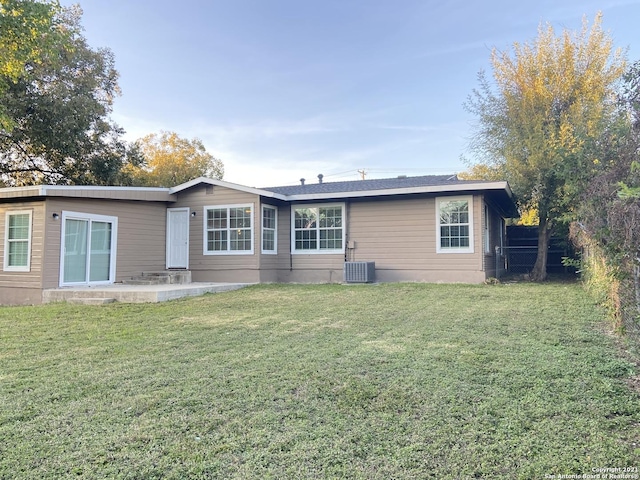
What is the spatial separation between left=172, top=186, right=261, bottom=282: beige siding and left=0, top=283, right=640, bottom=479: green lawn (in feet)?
19.1

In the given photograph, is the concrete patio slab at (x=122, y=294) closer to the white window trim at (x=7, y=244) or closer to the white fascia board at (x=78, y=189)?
the white window trim at (x=7, y=244)

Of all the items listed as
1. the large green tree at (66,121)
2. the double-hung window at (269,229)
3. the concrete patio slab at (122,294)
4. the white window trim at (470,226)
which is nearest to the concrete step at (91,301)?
the concrete patio slab at (122,294)

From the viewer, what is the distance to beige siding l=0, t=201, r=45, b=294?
9180 millimetres

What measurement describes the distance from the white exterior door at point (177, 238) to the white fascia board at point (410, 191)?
3.14m

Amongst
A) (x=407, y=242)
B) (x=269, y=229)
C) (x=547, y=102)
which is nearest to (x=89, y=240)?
(x=269, y=229)

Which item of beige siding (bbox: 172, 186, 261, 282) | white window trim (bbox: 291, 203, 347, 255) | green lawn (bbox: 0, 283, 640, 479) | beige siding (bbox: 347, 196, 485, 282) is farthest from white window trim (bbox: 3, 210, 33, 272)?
beige siding (bbox: 347, 196, 485, 282)

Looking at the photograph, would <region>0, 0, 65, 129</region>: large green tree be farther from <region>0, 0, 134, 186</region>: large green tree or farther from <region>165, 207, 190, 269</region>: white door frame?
<region>0, 0, 134, 186</region>: large green tree

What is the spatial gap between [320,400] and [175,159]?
97.9 feet

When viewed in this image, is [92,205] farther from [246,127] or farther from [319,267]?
[246,127]

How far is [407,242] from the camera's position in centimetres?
1102

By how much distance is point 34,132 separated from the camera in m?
15.9

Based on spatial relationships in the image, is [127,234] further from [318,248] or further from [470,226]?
[470,226]

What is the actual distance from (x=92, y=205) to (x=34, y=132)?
8.56 metres

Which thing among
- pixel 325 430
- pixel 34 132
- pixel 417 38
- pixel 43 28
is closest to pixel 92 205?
pixel 43 28
